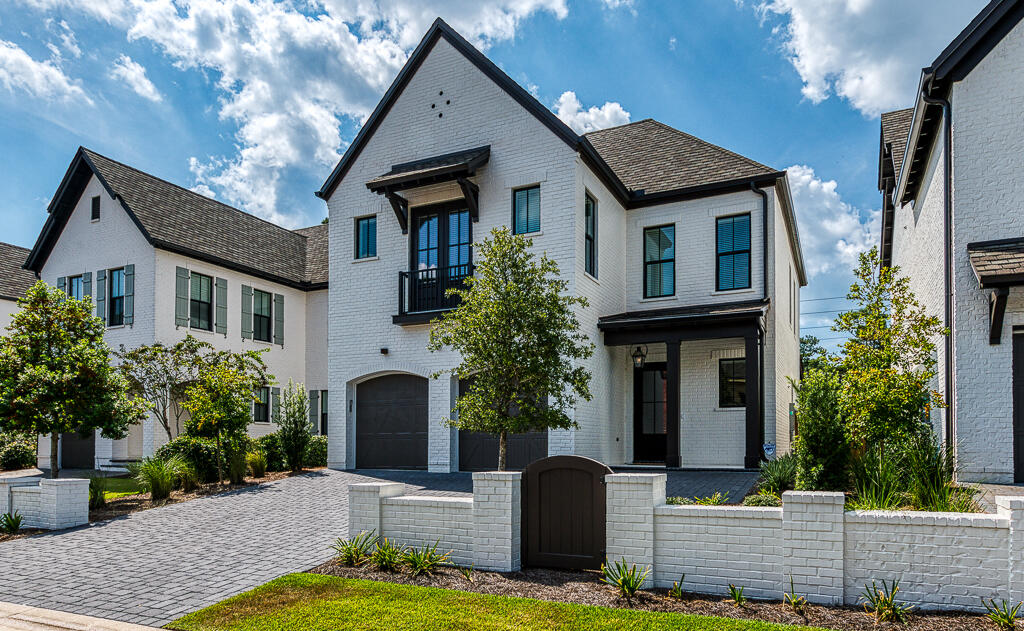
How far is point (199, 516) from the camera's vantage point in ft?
40.3

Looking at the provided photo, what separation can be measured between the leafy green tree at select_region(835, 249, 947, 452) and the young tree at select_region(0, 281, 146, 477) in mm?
13561

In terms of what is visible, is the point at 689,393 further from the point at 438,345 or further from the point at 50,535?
the point at 50,535

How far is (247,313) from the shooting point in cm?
2456

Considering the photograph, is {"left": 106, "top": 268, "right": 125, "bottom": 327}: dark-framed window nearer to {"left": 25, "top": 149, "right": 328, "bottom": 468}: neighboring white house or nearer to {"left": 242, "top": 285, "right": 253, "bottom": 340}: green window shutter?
{"left": 25, "top": 149, "right": 328, "bottom": 468}: neighboring white house

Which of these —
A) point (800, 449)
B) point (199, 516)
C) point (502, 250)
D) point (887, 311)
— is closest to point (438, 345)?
point (502, 250)

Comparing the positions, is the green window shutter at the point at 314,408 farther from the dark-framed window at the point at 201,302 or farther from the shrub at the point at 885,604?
the shrub at the point at 885,604

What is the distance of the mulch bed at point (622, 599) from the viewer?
6.36 metres

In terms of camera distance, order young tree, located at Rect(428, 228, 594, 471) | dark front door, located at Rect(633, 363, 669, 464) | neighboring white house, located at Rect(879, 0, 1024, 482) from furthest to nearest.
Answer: dark front door, located at Rect(633, 363, 669, 464) → young tree, located at Rect(428, 228, 594, 471) → neighboring white house, located at Rect(879, 0, 1024, 482)

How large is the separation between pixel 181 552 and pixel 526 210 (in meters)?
10.6

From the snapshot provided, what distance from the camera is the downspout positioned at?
38.2 feet

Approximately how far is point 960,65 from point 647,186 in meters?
8.28

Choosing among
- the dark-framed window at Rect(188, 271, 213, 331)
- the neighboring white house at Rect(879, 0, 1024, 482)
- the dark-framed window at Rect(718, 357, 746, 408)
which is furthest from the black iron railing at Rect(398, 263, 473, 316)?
the neighboring white house at Rect(879, 0, 1024, 482)

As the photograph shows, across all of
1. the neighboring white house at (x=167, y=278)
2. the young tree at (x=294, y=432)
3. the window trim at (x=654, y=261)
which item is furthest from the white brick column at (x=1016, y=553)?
the neighboring white house at (x=167, y=278)

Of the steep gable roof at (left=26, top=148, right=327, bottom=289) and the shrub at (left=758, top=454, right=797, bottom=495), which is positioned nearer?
the shrub at (left=758, top=454, right=797, bottom=495)
